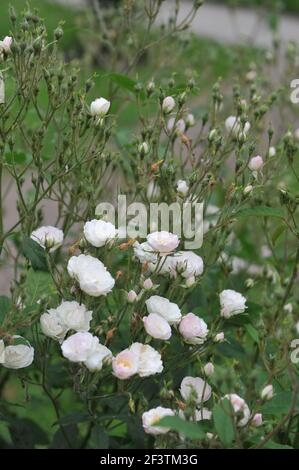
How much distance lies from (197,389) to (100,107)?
62cm

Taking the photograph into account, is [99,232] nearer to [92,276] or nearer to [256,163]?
[92,276]

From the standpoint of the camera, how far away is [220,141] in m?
1.90

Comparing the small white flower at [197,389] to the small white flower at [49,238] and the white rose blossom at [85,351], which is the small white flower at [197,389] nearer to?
the white rose blossom at [85,351]

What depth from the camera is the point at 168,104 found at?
74.8 inches

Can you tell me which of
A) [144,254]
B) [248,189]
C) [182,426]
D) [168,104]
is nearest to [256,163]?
[248,189]

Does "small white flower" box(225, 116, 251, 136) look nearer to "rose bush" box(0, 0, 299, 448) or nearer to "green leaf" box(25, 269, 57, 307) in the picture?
"rose bush" box(0, 0, 299, 448)

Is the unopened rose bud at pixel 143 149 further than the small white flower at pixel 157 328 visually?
Yes

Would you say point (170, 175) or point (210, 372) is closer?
point (210, 372)

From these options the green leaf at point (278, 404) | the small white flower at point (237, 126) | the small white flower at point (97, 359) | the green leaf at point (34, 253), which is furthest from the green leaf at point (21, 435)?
the small white flower at point (237, 126)

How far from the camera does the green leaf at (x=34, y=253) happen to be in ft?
5.86

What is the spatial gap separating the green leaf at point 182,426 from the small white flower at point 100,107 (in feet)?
2.36
